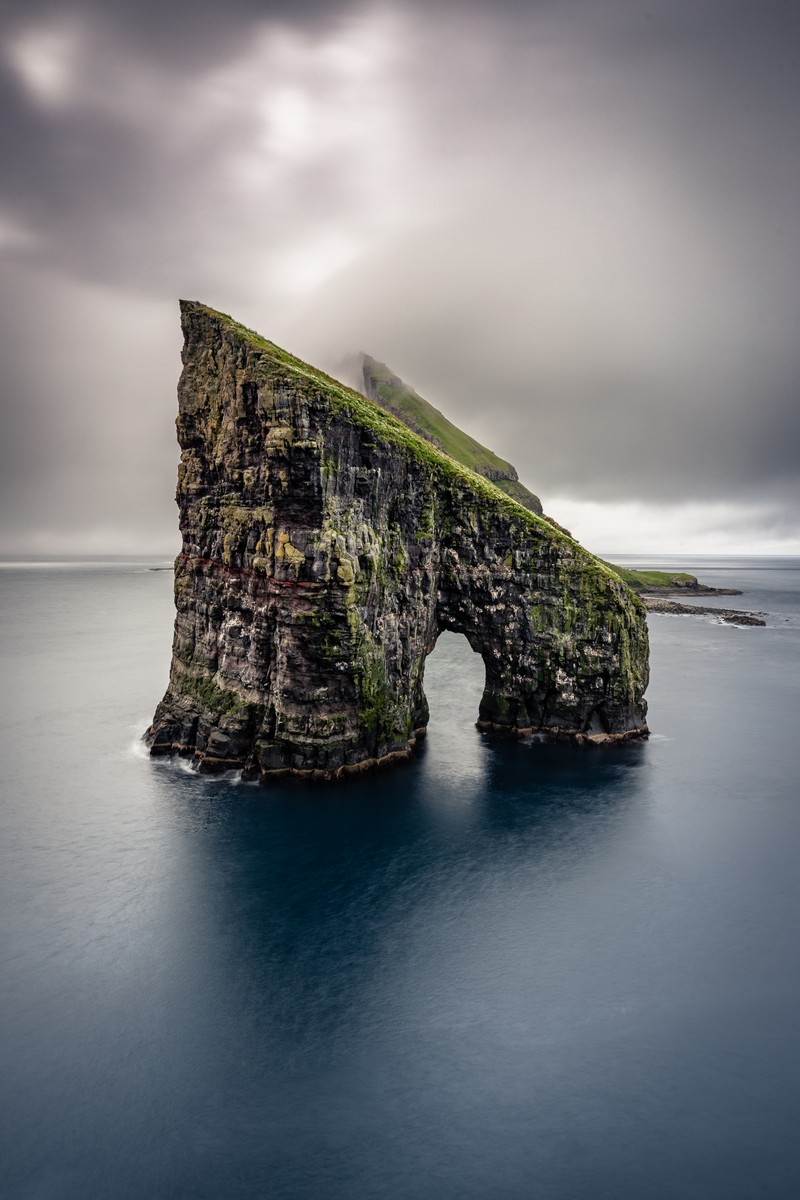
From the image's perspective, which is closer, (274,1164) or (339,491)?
→ (274,1164)

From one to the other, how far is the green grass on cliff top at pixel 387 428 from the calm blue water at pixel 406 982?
1956 cm

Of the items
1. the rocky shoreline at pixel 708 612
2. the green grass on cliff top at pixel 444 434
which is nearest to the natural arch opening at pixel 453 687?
the rocky shoreline at pixel 708 612

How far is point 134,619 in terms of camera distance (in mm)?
142875

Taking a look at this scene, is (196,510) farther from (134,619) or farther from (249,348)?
(134,619)

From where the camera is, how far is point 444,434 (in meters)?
184

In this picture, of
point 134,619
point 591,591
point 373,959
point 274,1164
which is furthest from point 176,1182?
point 134,619

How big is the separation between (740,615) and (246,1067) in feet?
459

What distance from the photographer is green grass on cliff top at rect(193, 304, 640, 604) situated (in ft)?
138

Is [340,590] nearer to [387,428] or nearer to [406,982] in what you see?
[387,428]

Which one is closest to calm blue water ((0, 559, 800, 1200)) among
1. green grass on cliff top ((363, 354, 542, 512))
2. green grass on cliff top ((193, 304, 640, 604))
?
green grass on cliff top ((193, 304, 640, 604))

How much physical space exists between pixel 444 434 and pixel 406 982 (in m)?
171

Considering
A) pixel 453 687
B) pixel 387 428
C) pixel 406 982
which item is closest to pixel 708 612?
pixel 453 687

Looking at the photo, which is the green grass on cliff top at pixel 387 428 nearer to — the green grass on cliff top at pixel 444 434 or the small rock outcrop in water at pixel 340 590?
the small rock outcrop in water at pixel 340 590

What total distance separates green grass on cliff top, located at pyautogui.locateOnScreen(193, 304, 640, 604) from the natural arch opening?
20.1 metres
